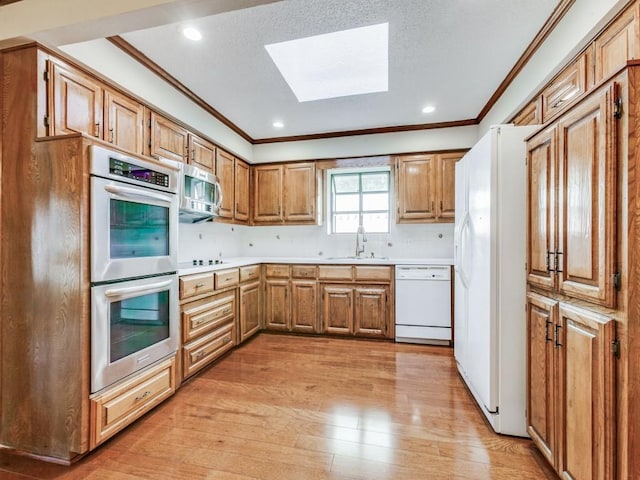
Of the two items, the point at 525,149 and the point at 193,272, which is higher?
the point at 525,149

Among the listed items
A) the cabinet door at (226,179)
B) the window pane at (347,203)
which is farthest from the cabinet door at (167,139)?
the window pane at (347,203)

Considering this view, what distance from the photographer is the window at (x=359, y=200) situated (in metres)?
4.30

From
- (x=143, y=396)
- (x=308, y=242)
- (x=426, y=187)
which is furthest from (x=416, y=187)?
(x=143, y=396)

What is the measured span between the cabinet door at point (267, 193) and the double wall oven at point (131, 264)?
2.09 meters

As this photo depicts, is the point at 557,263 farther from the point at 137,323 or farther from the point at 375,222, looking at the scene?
the point at 375,222

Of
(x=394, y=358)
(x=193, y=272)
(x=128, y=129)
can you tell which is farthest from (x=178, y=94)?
(x=394, y=358)

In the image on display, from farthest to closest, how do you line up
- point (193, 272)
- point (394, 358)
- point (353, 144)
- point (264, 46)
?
point (353, 144)
point (394, 358)
point (193, 272)
point (264, 46)

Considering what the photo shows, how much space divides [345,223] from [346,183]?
1.93 ft

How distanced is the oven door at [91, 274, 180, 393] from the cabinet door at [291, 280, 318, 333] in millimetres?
1686

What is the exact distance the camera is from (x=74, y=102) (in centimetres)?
191

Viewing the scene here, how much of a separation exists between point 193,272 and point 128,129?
3.98 feet

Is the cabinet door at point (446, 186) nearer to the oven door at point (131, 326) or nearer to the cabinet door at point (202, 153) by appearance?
the cabinet door at point (202, 153)

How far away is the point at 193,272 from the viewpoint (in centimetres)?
253

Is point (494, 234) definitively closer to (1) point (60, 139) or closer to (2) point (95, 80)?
(1) point (60, 139)
